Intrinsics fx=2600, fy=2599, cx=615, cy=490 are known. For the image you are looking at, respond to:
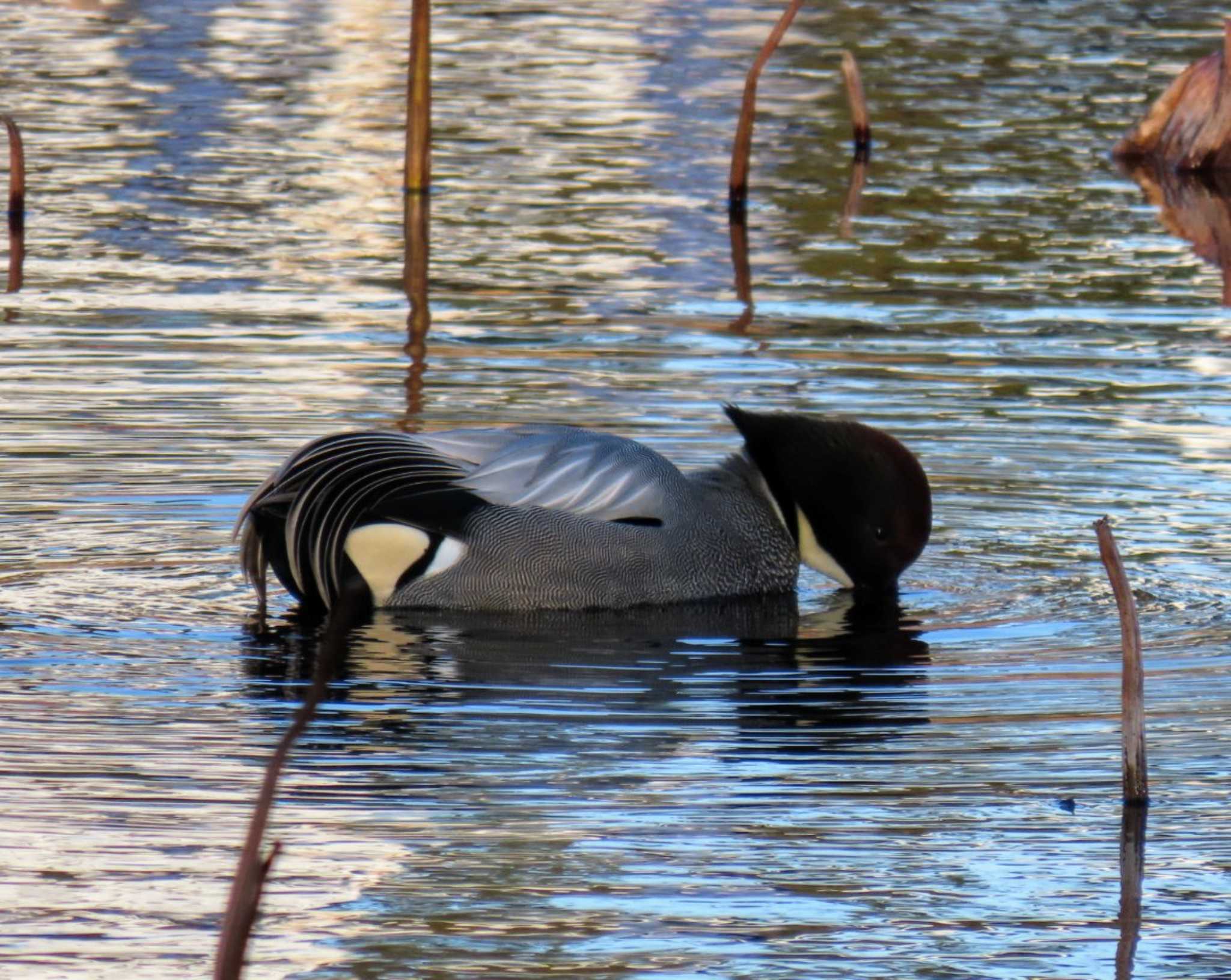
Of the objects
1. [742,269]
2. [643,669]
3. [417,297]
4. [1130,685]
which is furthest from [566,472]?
[742,269]

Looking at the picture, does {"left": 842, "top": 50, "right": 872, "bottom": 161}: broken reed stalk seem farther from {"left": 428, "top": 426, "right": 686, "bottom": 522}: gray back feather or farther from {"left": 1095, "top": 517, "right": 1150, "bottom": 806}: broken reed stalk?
{"left": 1095, "top": 517, "right": 1150, "bottom": 806}: broken reed stalk

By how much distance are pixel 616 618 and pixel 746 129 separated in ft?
28.4

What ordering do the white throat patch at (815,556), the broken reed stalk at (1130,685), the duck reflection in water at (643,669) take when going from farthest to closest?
1. the white throat patch at (815,556)
2. the duck reflection in water at (643,669)
3. the broken reed stalk at (1130,685)

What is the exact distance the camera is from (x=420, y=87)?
16.6 meters

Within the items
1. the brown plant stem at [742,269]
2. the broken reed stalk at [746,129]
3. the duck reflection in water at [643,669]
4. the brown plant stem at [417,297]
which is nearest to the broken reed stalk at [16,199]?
the brown plant stem at [417,297]

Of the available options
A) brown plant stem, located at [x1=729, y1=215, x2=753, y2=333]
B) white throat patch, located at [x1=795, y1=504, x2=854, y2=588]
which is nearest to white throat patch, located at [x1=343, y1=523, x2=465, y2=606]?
white throat patch, located at [x1=795, y1=504, x2=854, y2=588]

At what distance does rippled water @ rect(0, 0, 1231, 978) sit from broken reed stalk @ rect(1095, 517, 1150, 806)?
12cm

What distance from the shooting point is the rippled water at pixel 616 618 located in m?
5.75

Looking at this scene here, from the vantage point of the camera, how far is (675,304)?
559 inches

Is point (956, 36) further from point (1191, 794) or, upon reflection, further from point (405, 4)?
point (1191, 794)

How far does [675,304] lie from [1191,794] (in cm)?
781

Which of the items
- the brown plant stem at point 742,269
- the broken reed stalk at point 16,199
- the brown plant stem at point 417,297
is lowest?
the brown plant stem at point 742,269

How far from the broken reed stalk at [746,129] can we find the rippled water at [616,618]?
0.99 ft

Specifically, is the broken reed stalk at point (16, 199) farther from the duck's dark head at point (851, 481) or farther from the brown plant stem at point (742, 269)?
the duck's dark head at point (851, 481)
